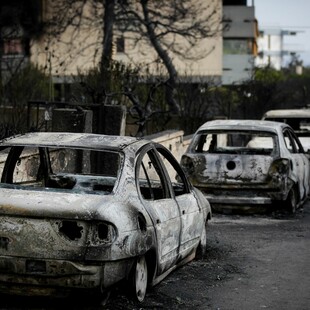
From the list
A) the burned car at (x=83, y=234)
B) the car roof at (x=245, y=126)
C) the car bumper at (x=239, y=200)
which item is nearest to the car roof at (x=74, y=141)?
the burned car at (x=83, y=234)

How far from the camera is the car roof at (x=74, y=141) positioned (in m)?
8.36

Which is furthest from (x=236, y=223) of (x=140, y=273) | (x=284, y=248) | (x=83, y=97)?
(x=83, y=97)

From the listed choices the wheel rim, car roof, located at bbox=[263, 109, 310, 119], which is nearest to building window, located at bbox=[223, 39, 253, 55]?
car roof, located at bbox=[263, 109, 310, 119]

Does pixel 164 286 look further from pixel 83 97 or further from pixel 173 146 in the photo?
pixel 83 97

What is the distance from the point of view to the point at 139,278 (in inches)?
310

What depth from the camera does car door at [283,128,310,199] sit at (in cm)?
1543

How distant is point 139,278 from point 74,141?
1458 millimetres

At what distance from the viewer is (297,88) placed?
2267 inches

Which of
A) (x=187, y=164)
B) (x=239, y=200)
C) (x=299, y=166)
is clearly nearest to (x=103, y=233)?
(x=239, y=200)

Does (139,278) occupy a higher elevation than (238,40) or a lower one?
lower

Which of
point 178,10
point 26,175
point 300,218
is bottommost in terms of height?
point 300,218

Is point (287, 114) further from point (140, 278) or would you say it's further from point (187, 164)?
point (140, 278)

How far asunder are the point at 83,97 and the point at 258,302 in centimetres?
1845

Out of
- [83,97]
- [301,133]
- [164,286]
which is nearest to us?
[164,286]
